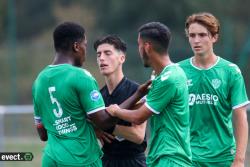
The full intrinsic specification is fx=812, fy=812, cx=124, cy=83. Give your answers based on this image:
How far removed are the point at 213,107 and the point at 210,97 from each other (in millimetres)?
102

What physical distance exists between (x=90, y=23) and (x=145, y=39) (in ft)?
50.7

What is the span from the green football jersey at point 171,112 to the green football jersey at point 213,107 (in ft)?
2.93

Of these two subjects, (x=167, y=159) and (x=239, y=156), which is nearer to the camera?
(x=167, y=159)

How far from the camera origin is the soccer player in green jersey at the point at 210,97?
762cm

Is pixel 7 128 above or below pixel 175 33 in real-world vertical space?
below

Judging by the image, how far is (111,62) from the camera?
776cm

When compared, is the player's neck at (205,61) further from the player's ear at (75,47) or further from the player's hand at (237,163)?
the player's ear at (75,47)

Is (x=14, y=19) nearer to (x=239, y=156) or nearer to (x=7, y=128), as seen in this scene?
(x=7, y=128)

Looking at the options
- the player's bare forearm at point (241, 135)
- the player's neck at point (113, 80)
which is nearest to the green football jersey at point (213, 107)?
the player's bare forearm at point (241, 135)

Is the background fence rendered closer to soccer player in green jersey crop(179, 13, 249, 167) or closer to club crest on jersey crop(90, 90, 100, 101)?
soccer player in green jersey crop(179, 13, 249, 167)

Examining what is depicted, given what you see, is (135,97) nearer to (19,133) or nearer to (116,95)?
(116,95)

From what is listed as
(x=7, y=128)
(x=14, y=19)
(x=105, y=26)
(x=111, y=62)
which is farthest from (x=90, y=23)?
(x=111, y=62)

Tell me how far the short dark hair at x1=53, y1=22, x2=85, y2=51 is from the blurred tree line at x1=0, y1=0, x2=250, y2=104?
39.1ft

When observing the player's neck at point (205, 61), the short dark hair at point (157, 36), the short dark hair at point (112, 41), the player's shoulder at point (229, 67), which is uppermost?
the short dark hair at point (157, 36)
